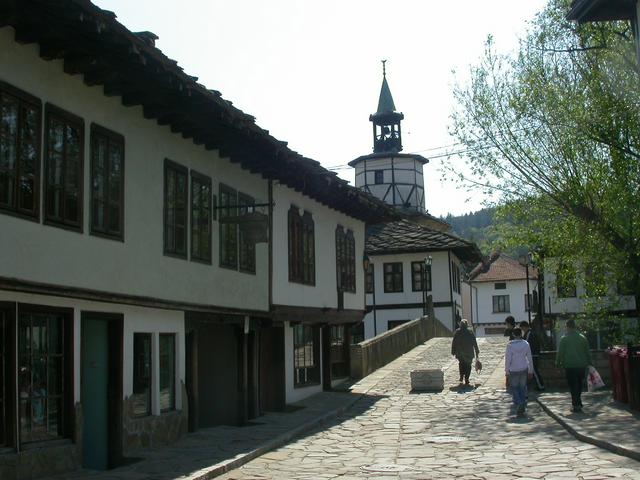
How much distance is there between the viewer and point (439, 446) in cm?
1352

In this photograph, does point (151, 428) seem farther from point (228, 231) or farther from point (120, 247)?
point (228, 231)

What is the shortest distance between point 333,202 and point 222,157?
7.12 m

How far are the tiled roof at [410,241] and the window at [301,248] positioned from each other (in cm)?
2170

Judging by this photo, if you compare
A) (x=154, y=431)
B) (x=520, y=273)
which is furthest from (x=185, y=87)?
(x=520, y=273)

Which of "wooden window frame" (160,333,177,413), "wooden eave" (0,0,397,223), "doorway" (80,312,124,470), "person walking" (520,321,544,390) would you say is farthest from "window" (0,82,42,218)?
"person walking" (520,321,544,390)

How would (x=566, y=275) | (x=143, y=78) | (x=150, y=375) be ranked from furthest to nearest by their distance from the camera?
(x=566, y=275) → (x=150, y=375) → (x=143, y=78)

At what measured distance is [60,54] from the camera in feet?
34.6

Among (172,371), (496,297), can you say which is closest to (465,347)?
(172,371)

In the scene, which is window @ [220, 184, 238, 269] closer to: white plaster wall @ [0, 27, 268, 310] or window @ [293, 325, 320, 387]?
white plaster wall @ [0, 27, 268, 310]

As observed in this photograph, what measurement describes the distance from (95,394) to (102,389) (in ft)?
0.47

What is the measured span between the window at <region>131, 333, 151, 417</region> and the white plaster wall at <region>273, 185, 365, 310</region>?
5.17m

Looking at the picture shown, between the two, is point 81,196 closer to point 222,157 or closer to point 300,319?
point 222,157

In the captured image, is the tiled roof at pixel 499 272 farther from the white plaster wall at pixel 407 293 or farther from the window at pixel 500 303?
the white plaster wall at pixel 407 293

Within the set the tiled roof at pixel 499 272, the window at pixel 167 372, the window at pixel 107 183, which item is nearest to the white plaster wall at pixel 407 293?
the tiled roof at pixel 499 272
